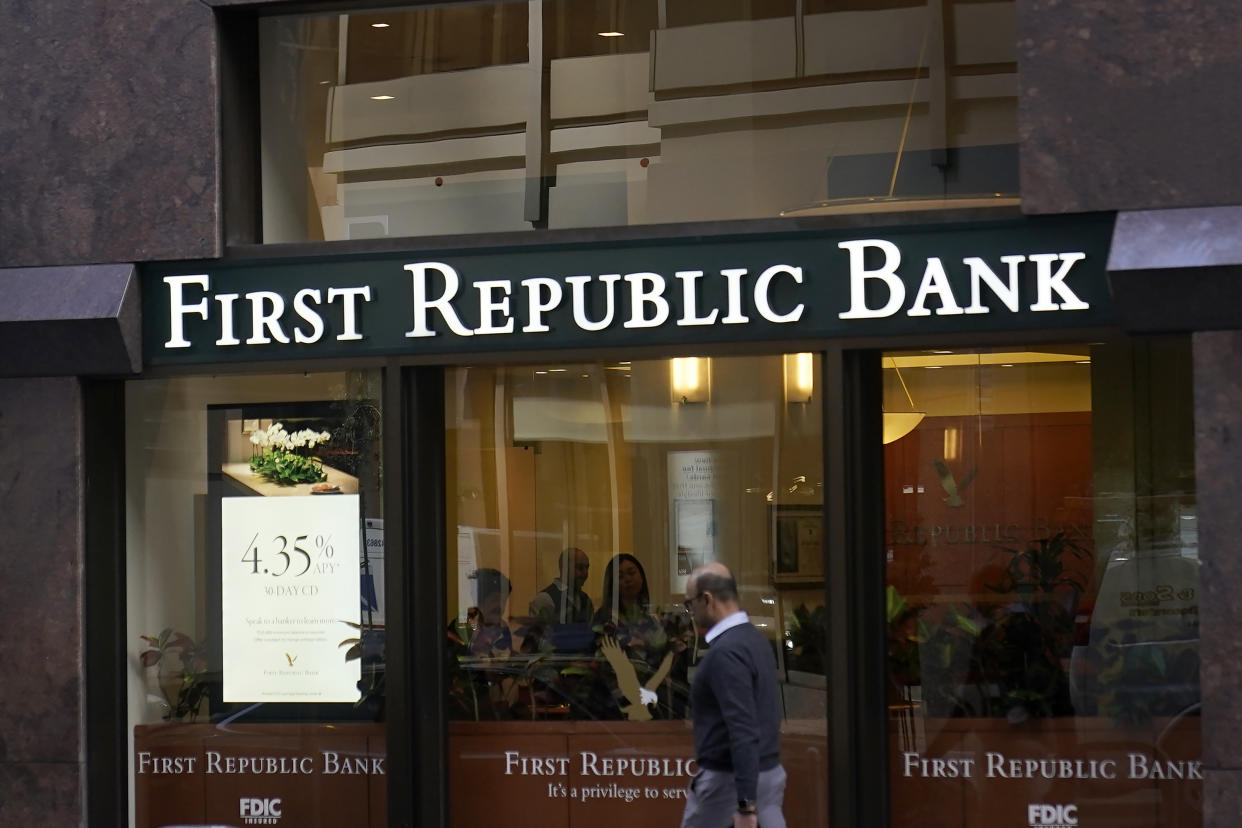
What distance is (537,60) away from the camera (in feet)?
27.4

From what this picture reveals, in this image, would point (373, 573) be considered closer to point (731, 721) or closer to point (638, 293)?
point (638, 293)

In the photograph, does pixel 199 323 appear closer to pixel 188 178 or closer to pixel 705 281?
pixel 188 178

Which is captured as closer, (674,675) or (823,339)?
(823,339)

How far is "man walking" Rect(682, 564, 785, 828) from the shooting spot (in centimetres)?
635

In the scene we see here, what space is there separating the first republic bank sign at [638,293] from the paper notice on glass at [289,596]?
0.85m

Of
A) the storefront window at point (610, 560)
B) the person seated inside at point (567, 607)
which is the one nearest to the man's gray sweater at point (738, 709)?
the storefront window at point (610, 560)

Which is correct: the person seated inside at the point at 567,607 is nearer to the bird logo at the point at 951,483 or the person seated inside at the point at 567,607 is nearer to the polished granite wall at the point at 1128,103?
the bird logo at the point at 951,483

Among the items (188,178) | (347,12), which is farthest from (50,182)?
(347,12)

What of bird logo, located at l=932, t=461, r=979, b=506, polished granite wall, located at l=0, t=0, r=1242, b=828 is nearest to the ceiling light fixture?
bird logo, located at l=932, t=461, r=979, b=506

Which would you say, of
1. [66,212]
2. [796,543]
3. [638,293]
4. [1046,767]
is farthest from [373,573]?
[1046,767]

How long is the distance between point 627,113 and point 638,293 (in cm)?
108

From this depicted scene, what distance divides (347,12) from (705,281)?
2.47 meters

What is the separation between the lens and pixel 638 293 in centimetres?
Result: 771

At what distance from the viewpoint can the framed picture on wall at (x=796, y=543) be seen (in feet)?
25.4
